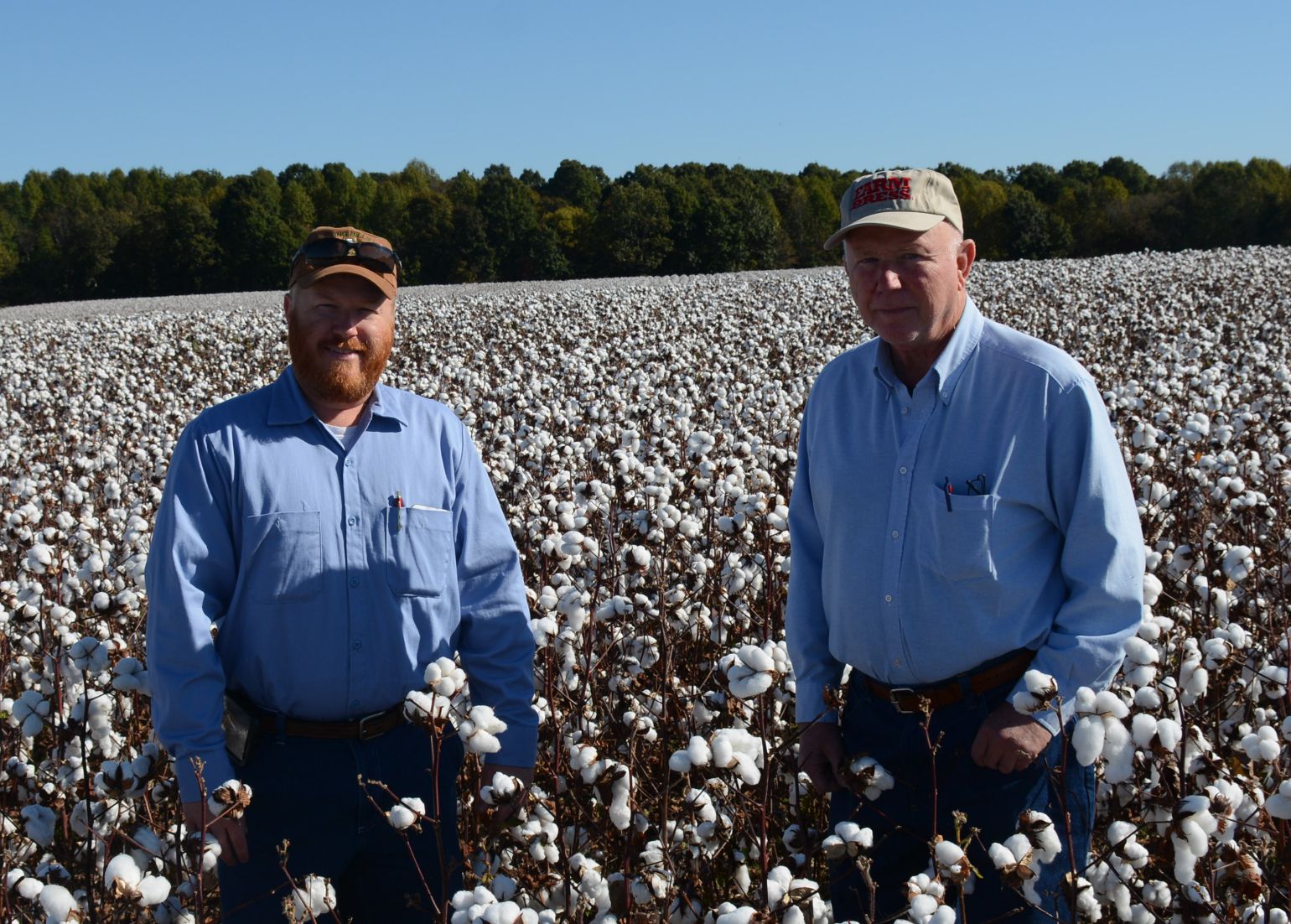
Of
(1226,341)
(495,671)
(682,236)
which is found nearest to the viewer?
(495,671)

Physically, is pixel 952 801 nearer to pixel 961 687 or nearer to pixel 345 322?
pixel 961 687

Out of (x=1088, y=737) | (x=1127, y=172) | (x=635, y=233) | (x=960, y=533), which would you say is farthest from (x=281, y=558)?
(x=1127, y=172)

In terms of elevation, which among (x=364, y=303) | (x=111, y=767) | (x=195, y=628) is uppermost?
(x=364, y=303)

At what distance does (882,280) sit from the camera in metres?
A: 2.45

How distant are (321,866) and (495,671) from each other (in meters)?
0.58

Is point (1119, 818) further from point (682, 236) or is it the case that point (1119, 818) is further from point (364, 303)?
point (682, 236)

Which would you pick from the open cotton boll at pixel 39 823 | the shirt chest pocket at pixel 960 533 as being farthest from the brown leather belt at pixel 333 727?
the shirt chest pocket at pixel 960 533

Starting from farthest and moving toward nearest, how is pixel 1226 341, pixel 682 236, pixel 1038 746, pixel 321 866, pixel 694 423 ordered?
1. pixel 682 236
2. pixel 1226 341
3. pixel 694 423
4. pixel 321 866
5. pixel 1038 746

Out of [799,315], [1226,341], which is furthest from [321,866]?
[799,315]

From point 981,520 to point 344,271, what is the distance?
1521 mm

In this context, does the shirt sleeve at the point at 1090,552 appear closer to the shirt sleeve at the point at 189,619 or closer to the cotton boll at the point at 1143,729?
the cotton boll at the point at 1143,729

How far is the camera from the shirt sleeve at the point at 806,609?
9.07 ft

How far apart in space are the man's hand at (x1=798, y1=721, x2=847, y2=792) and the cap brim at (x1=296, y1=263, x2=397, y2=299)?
143cm

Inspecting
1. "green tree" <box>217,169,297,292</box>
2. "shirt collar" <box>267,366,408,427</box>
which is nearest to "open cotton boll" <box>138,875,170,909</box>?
"shirt collar" <box>267,366,408,427</box>
